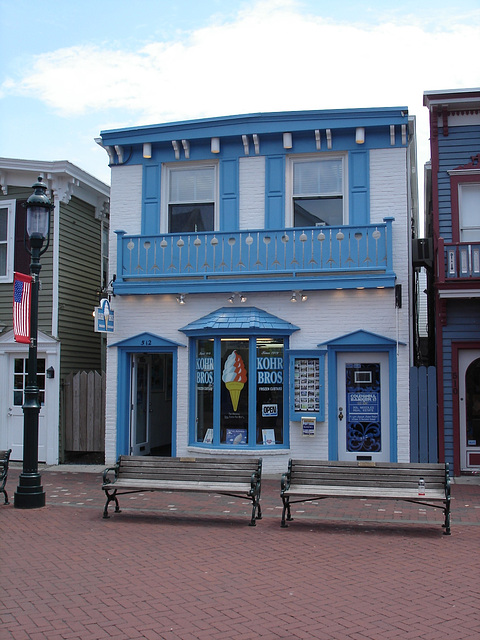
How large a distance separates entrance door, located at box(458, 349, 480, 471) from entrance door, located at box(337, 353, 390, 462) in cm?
138

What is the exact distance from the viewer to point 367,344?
1266 centimetres

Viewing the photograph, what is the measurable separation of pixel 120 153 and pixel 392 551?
10.1m

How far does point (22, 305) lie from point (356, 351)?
20.3 feet

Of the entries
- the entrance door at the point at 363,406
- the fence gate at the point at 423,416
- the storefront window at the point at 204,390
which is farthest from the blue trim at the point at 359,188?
the storefront window at the point at 204,390

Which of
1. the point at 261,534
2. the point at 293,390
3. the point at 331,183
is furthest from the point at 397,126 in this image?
the point at 261,534

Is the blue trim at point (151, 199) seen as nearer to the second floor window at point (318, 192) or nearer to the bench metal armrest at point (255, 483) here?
the second floor window at point (318, 192)

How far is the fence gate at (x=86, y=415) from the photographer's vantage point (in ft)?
47.5

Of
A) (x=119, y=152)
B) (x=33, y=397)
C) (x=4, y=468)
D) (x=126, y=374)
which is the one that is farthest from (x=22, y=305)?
(x=119, y=152)

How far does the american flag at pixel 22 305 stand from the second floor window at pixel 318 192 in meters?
5.63

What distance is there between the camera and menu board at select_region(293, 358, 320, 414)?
12805 mm

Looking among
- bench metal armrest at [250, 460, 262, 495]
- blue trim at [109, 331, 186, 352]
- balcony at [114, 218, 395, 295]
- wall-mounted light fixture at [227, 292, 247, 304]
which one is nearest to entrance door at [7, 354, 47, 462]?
blue trim at [109, 331, 186, 352]

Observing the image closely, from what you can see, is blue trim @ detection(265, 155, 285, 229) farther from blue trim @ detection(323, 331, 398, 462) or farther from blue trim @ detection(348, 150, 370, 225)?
blue trim @ detection(323, 331, 398, 462)

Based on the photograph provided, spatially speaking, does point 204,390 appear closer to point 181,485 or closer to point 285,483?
point 181,485

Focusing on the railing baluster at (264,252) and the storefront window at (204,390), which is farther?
the storefront window at (204,390)
